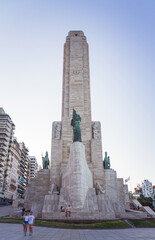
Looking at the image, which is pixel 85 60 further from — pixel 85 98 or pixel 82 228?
pixel 82 228

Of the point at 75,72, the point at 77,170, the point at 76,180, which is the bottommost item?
the point at 76,180

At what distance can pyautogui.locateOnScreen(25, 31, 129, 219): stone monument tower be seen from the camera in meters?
18.4

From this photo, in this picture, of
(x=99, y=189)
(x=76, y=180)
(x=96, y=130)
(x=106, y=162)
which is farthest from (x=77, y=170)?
(x=96, y=130)

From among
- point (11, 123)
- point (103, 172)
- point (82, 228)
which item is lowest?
point (82, 228)

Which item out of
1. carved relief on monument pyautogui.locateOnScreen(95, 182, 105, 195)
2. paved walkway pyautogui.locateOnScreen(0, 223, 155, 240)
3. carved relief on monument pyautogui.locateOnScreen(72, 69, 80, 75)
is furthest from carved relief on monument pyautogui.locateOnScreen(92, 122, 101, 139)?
paved walkway pyautogui.locateOnScreen(0, 223, 155, 240)

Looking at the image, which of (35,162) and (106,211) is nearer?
(106,211)

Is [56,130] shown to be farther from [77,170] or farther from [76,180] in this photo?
[76,180]

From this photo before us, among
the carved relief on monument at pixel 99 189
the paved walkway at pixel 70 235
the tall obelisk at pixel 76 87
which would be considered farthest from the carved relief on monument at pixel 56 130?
the paved walkway at pixel 70 235

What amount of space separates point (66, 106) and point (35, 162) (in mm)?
81638

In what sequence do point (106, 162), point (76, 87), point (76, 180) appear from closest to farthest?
1. point (76, 180)
2. point (106, 162)
3. point (76, 87)

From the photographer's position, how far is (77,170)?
18.8m

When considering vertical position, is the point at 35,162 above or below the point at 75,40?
below

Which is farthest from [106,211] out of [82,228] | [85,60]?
[85,60]

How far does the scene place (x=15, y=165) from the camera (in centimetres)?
6675
